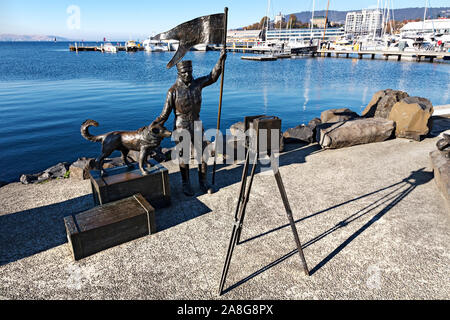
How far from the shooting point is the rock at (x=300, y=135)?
11391 millimetres

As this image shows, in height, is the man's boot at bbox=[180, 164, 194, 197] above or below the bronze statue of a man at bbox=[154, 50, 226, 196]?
below

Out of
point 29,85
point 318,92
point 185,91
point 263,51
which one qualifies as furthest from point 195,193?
point 263,51

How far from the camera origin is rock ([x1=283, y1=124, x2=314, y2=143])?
11.4m

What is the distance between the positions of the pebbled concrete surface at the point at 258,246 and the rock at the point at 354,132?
249 centimetres

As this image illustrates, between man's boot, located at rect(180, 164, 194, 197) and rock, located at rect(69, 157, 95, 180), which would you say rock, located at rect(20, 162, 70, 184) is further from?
man's boot, located at rect(180, 164, 194, 197)

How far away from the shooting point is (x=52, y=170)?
933cm

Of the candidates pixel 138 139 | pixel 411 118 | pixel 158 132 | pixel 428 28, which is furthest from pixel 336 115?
pixel 428 28

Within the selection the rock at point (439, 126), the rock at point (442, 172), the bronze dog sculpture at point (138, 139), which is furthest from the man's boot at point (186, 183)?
the rock at point (439, 126)

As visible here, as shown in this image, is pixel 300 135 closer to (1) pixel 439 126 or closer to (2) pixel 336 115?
(2) pixel 336 115

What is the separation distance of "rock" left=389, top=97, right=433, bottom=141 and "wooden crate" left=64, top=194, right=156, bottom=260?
1049 cm

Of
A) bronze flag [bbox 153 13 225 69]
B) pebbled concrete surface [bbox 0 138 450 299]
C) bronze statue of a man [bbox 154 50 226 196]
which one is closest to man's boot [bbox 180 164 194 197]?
pebbled concrete surface [bbox 0 138 450 299]

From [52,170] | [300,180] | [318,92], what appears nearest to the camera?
[300,180]

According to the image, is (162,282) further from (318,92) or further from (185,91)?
(318,92)
